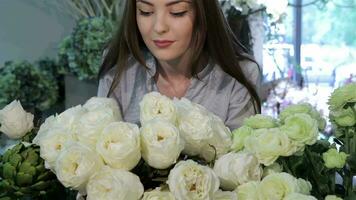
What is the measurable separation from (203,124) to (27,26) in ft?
5.47

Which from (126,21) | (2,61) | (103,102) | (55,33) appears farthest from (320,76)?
→ (103,102)

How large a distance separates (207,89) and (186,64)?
78 millimetres

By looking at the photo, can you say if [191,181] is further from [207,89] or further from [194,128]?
[207,89]

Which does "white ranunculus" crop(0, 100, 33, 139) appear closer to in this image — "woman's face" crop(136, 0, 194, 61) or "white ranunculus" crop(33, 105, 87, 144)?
"white ranunculus" crop(33, 105, 87, 144)

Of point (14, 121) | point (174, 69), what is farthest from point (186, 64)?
point (14, 121)

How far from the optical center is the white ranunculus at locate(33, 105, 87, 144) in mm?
533

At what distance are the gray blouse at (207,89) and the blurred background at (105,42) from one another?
0.31 meters

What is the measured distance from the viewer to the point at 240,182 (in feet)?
1.67

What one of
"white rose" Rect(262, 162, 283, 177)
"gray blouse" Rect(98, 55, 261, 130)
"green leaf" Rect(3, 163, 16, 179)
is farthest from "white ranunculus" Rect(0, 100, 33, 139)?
"gray blouse" Rect(98, 55, 261, 130)

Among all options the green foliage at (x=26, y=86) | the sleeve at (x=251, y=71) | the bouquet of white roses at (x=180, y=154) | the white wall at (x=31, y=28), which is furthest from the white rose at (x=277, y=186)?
the white wall at (x=31, y=28)

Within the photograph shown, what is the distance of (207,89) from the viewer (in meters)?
1.14

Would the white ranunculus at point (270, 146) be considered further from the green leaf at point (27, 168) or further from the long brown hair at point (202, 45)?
the long brown hair at point (202, 45)

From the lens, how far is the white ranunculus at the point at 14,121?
63 centimetres

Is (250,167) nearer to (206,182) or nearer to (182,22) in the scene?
(206,182)
